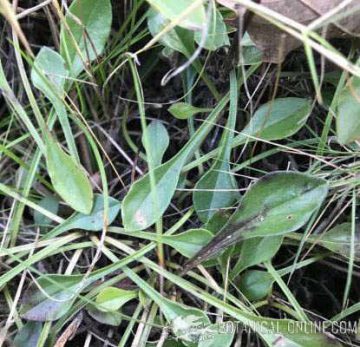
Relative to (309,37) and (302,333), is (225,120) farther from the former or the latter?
(302,333)

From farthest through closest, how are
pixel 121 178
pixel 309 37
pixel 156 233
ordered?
pixel 121 178 < pixel 156 233 < pixel 309 37

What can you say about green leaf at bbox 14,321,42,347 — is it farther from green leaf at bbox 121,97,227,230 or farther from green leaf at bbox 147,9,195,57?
green leaf at bbox 147,9,195,57

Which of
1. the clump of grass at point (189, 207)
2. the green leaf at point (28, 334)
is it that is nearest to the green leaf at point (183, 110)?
the clump of grass at point (189, 207)

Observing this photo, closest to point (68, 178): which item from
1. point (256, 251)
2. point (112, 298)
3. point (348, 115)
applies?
point (112, 298)

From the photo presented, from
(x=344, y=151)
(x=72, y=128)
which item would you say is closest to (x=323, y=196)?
(x=344, y=151)

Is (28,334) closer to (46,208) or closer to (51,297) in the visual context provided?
(51,297)

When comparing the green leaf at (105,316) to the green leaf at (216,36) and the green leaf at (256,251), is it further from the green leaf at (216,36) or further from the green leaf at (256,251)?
the green leaf at (216,36)
